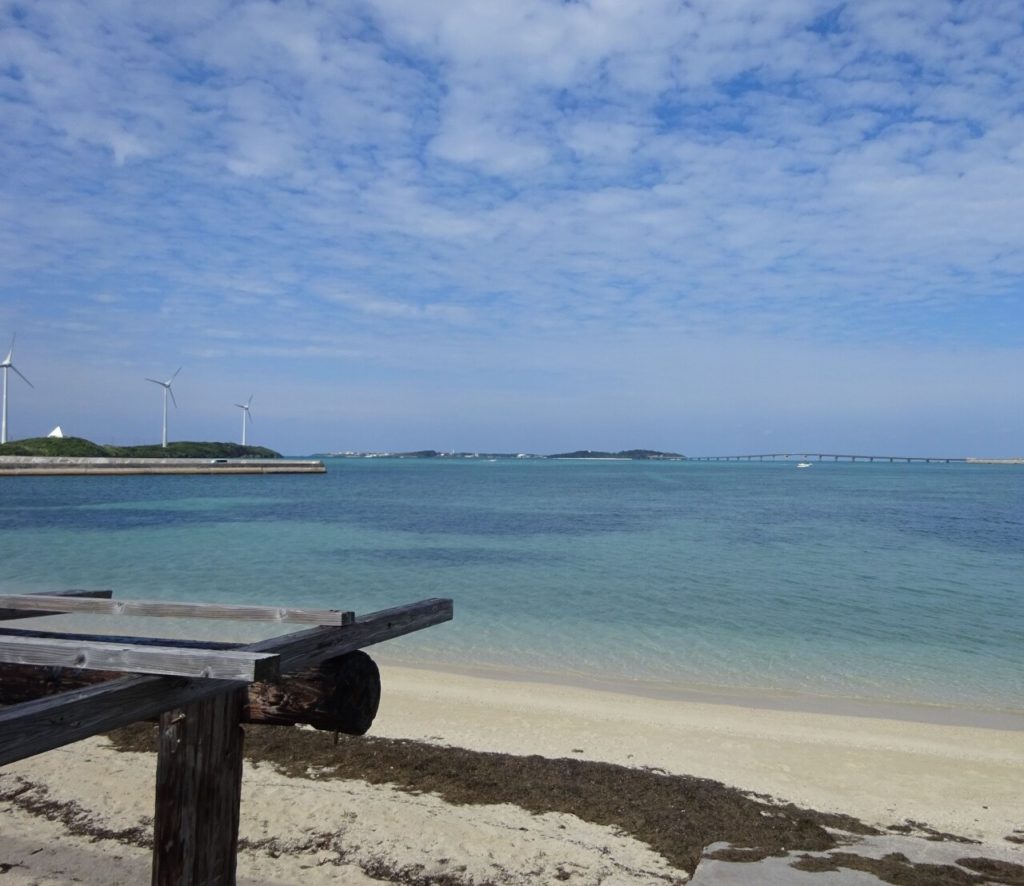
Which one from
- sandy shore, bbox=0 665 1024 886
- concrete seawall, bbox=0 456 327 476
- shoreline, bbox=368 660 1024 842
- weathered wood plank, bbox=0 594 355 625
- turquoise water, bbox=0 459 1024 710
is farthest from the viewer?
concrete seawall, bbox=0 456 327 476

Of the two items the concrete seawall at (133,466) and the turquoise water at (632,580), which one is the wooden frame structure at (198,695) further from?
the concrete seawall at (133,466)

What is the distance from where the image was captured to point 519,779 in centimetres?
830

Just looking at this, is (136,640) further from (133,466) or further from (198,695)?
(133,466)

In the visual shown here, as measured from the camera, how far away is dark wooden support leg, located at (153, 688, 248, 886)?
3.73 meters

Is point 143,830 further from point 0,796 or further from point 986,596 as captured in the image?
point 986,596

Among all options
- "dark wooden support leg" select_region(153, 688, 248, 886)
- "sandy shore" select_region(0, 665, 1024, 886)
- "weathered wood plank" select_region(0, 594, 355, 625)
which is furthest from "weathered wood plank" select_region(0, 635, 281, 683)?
"sandy shore" select_region(0, 665, 1024, 886)

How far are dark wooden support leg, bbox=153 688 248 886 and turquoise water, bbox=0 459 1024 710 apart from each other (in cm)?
1221

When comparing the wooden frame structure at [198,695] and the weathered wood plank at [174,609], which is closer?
the wooden frame structure at [198,695]

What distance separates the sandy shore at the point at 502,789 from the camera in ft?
20.7

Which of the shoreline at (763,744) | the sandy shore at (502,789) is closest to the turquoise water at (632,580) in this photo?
the shoreline at (763,744)

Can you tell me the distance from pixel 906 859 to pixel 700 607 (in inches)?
643

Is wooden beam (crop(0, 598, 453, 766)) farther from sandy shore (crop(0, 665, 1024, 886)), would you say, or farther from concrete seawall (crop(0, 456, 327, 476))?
concrete seawall (crop(0, 456, 327, 476))

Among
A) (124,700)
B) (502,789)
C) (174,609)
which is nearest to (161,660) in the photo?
(124,700)

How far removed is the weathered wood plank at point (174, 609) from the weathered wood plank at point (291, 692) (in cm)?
31
